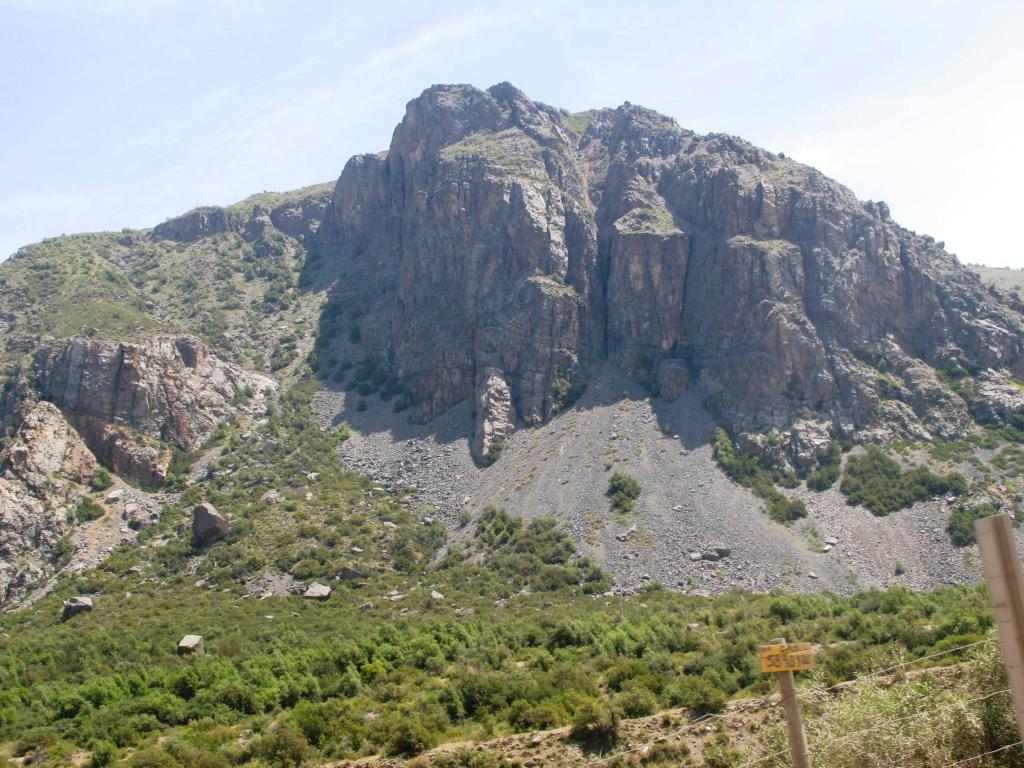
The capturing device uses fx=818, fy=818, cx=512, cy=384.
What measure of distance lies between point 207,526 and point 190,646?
24116mm

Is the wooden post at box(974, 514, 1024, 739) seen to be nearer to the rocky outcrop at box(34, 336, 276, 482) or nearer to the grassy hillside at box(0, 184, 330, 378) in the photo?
the rocky outcrop at box(34, 336, 276, 482)

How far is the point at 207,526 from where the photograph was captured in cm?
6838

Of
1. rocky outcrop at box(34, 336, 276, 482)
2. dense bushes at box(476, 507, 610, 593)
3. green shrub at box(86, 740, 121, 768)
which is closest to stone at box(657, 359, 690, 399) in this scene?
dense bushes at box(476, 507, 610, 593)

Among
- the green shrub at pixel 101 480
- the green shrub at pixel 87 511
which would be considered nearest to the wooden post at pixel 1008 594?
the green shrub at pixel 87 511

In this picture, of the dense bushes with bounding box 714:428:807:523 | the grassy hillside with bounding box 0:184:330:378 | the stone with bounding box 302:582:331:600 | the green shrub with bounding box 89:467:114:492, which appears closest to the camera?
the stone with bounding box 302:582:331:600

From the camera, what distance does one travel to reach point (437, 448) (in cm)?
8675

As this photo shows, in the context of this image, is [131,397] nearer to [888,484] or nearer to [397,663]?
[397,663]

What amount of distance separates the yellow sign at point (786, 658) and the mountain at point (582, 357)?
163ft

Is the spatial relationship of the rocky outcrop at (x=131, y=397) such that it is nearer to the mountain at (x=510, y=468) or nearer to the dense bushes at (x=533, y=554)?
the mountain at (x=510, y=468)

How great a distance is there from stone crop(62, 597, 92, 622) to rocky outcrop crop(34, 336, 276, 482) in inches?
815

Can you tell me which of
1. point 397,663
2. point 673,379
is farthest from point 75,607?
point 673,379

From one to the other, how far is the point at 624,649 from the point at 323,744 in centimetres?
1589

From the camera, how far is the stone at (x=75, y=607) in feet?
189

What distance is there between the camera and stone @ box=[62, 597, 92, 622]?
57469 millimetres
